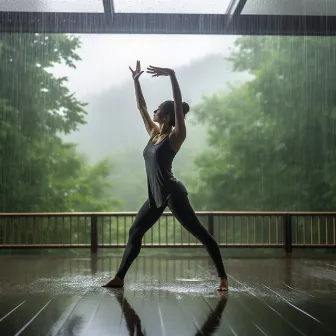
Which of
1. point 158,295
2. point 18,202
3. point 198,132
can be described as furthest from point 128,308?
point 198,132

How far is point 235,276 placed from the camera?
4.16 meters

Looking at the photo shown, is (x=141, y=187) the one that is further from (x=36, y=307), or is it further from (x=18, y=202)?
(x=36, y=307)

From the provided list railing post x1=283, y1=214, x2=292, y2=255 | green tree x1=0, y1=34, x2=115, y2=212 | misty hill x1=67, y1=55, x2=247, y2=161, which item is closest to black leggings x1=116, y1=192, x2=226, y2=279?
railing post x1=283, y1=214, x2=292, y2=255

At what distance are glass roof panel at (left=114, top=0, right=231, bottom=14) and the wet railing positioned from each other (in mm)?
2266

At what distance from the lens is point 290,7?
16.0 feet

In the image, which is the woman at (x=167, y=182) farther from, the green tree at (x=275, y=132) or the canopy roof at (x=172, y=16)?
the green tree at (x=275, y=132)

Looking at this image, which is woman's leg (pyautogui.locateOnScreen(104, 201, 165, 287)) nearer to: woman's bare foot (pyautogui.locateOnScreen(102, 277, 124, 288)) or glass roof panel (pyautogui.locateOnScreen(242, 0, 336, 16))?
woman's bare foot (pyautogui.locateOnScreen(102, 277, 124, 288))

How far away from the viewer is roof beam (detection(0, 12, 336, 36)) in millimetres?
4941

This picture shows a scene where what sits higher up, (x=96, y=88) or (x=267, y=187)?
(x=96, y=88)

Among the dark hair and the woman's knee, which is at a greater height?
the dark hair

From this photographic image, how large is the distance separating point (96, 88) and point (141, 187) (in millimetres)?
4295

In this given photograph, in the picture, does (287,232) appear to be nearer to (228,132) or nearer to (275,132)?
(275,132)

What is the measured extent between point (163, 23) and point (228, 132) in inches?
407

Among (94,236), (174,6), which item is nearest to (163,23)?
(174,6)
